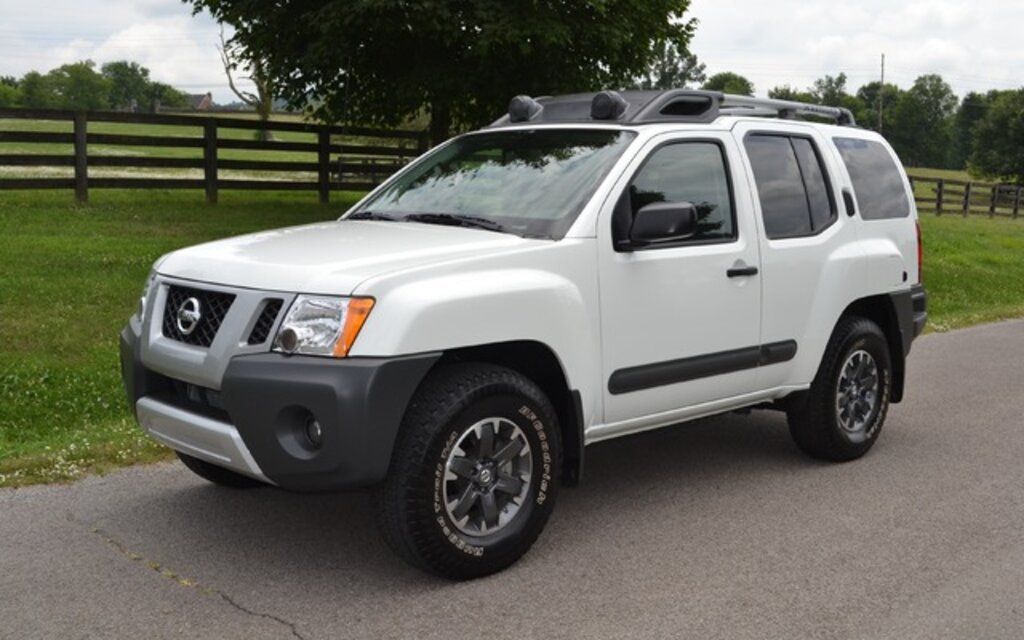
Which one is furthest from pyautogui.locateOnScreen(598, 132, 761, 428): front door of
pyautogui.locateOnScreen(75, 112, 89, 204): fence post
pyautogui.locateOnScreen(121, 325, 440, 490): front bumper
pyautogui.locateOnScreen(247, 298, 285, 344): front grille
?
pyautogui.locateOnScreen(75, 112, 89, 204): fence post

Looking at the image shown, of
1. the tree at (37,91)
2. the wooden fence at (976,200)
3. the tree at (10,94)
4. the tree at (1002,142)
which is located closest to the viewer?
the wooden fence at (976,200)

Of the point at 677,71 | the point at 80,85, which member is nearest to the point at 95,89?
the point at 80,85

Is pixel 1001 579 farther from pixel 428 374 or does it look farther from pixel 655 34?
pixel 655 34

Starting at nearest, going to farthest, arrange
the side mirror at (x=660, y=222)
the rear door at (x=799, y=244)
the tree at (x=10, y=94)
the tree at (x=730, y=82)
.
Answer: the side mirror at (x=660, y=222) < the rear door at (x=799, y=244) < the tree at (x=10, y=94) < the tree at (x=730, y=82)

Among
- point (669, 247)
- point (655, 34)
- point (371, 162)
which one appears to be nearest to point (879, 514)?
point (669, 247)

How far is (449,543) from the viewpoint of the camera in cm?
449

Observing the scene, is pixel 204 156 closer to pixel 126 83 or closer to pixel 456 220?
pixel 456 220

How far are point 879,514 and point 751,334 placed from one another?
1067 millimetres

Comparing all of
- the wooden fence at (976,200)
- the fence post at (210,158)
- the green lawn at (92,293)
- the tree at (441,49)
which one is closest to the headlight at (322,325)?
the green lawn at (92,293)

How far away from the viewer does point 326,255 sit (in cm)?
463

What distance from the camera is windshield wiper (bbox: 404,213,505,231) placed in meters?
5.21

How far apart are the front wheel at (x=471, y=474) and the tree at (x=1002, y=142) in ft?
286

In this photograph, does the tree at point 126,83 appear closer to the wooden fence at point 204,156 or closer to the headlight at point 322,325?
the wooden fence at point 204,156

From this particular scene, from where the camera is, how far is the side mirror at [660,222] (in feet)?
16.7
